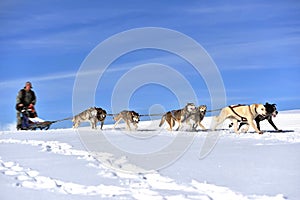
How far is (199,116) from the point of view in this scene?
476 inches

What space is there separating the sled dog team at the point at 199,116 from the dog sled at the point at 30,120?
1050 mm

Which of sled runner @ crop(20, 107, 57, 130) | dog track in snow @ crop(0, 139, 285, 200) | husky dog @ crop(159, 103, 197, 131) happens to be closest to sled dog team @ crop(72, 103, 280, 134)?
husky dog @ crop(159, 103, 197, 131)

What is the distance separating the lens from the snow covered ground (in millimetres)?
4617

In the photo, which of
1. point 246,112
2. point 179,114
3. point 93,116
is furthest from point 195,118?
point 93,116

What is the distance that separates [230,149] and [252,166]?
156 centimetres

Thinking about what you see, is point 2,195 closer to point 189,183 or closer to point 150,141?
point 189,183

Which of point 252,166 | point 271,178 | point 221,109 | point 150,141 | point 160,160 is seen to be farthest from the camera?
point 221,109

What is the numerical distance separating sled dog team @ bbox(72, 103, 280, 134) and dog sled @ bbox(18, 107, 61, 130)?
105cm

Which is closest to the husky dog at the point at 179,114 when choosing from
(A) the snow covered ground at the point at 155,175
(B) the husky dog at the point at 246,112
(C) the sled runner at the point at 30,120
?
(B) the husky dog at the point at 246,112

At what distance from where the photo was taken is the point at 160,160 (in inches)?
247

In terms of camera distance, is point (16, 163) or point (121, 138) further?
point (121, 138)

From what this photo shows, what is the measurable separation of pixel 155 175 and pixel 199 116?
688cm

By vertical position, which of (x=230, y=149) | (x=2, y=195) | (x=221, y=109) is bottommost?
(x=2, y=195)

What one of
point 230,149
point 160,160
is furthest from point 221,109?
point 160,160
